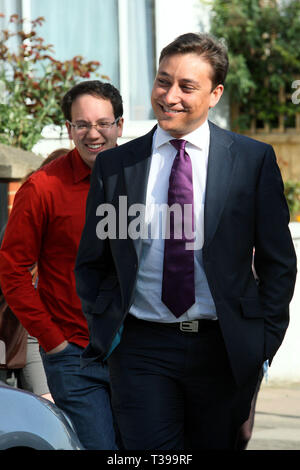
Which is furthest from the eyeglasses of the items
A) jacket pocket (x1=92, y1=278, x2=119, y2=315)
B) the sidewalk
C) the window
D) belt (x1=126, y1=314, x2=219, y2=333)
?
the window

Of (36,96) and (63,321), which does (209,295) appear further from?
(36,96)

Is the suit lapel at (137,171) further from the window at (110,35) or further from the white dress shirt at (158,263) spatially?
the window at (110,35)

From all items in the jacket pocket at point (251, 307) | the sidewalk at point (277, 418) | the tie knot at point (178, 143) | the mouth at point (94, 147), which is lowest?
the sidewalk at point (277, 418)

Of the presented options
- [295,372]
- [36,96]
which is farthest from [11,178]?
[295,372]

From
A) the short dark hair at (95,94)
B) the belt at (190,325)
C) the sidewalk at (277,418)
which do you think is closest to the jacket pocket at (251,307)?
the belt at (190,325)

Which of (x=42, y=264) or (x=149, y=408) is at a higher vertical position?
(x=42, y=264)

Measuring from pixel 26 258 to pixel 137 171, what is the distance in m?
0.80

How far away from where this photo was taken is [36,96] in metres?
9.41

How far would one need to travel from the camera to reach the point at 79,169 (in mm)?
4188

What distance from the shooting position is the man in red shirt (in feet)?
13.1

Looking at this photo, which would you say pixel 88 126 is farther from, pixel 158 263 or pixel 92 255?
pixel 158 263

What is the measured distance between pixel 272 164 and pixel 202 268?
459 millimetres

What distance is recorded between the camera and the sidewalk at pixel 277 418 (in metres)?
6.53

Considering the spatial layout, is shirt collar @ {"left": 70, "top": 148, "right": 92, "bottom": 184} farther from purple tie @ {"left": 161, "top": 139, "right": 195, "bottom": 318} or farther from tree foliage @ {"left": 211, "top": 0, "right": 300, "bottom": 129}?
tree foliage @ {"left": 211, "top": 0, "right": 300, "bottom": 129}
